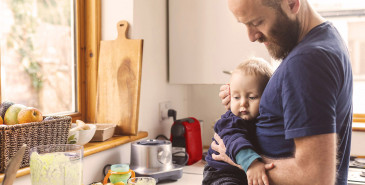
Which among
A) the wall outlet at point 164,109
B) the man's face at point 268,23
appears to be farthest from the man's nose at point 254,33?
the wall outlet at point 164,109

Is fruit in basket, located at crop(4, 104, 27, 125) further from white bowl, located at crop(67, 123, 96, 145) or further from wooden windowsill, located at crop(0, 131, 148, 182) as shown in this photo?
Result: wooden windowsill, located at crop(0, 131, 148, 182)

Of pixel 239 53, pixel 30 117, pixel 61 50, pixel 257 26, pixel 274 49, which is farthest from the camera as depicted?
pixel 239 53

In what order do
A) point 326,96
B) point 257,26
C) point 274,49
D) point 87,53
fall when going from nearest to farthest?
point 326,96, point 257,26, point 274,49, point 87,53

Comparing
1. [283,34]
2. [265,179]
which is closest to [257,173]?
[265,179]

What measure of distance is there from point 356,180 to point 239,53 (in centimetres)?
98

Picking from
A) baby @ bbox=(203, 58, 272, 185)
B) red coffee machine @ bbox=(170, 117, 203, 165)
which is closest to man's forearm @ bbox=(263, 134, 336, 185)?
baby @ bbox=(203, 58, 272, 185)

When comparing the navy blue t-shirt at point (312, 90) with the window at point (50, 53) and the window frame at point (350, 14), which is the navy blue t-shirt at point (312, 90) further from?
the window frame at point (350, 14)

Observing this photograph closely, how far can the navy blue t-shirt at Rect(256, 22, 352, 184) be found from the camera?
0.92 meters

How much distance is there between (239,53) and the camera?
90.1 inches

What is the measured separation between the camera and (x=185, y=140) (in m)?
2.22

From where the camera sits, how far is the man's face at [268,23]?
40.3 inches

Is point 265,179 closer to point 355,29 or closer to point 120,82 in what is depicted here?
point 120,82

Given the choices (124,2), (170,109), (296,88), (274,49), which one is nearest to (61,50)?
(124,2)

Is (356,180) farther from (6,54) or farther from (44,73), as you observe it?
(6,54)
